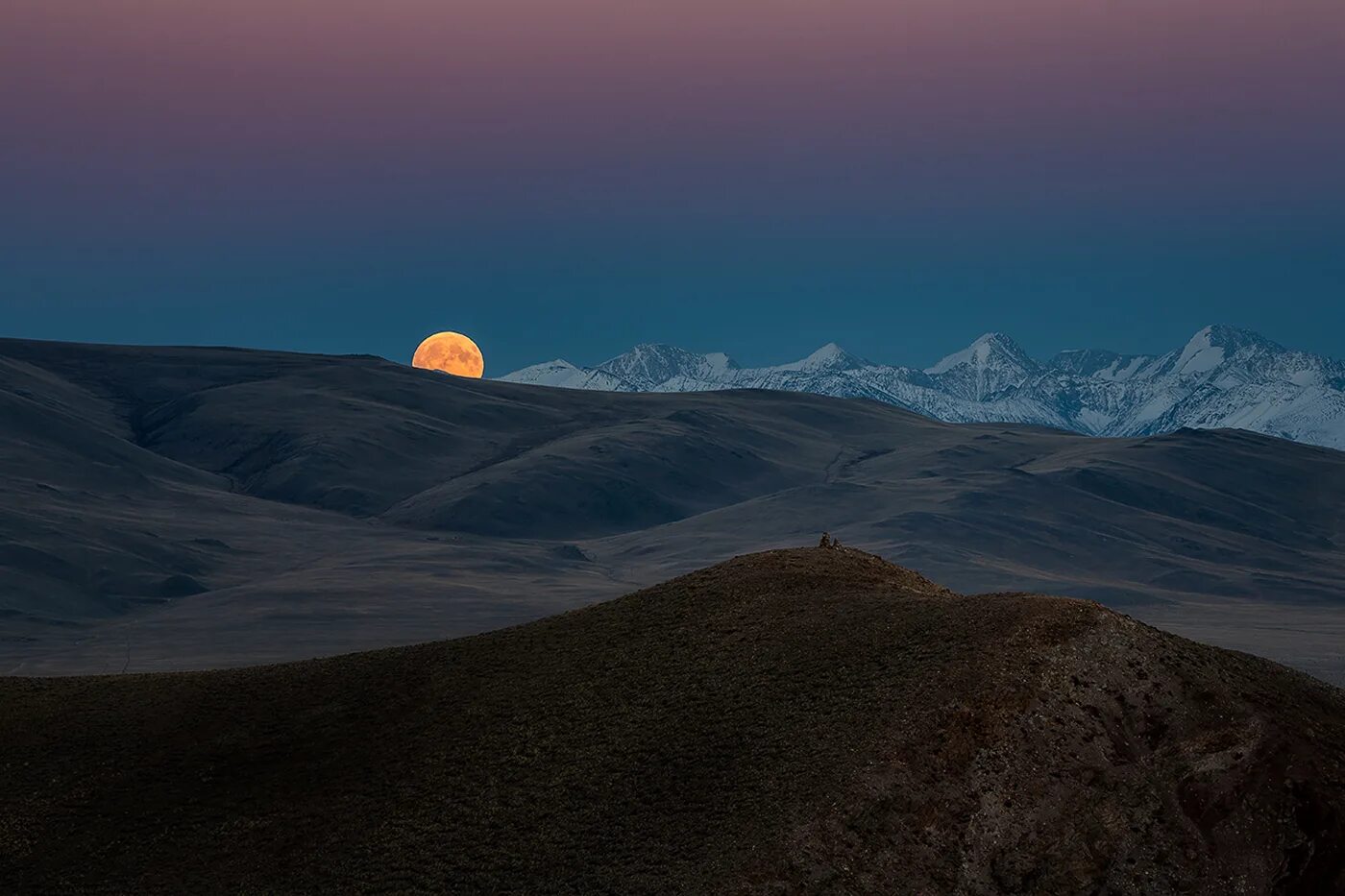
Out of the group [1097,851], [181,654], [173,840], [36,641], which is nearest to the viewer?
[1097,851]

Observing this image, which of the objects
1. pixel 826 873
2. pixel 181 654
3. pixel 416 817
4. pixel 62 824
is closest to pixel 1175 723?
pixel 826 873

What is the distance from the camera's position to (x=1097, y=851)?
100.0ft

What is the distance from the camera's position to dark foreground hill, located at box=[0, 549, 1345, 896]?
30781 millimetres

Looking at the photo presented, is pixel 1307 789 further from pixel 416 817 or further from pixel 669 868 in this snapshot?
→ pixel 416 817

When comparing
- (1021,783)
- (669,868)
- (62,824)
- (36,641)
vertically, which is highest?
(1021,783)

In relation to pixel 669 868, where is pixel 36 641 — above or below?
below

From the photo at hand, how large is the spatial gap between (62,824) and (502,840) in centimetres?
1524

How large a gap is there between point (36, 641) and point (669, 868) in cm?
14060

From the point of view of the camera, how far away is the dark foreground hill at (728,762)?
101ft

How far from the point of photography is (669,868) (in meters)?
32.2

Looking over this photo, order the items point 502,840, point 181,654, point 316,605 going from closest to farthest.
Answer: point 502,840 < point 181,654 < point 316,605

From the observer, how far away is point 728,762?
35.8 meters

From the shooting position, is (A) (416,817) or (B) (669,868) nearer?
(B) (669,868)

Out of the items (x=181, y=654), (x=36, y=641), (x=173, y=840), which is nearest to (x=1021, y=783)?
(x=173, y=840)
